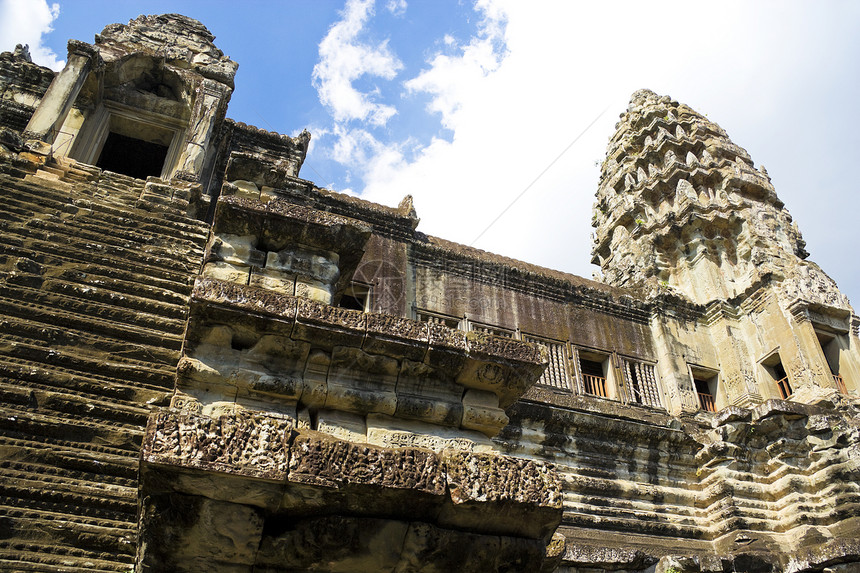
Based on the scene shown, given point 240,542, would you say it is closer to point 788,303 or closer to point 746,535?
point 746,535

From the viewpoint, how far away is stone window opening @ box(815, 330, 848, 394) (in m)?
14.5

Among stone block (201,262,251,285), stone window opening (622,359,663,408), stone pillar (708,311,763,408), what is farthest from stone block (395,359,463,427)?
stone pillar (708,311,763,408)

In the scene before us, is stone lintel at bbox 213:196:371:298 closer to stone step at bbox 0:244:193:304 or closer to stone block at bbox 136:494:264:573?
stone block at bbox 136:494:264:573

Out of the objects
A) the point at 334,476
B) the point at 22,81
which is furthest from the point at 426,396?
the point at 22,81

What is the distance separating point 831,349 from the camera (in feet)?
48.9

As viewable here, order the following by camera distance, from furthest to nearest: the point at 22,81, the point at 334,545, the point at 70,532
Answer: the point at 22,81 → the point at 70,532 → the point at 334,545

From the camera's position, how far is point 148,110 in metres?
14.0

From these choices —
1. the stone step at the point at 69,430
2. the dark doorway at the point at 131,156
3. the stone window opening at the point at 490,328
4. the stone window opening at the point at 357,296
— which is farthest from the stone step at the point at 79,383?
the dark doorway at the point at 131,156

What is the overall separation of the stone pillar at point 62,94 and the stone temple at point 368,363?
5 cm

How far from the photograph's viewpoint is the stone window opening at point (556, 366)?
12875 mm

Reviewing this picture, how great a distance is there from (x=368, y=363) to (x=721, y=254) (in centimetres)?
1466

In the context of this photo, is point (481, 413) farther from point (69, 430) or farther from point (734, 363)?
point (734, 363)

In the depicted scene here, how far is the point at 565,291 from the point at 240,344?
10.9m

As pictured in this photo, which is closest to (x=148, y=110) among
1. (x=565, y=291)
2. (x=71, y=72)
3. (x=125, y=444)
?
(x=71, y=72)
